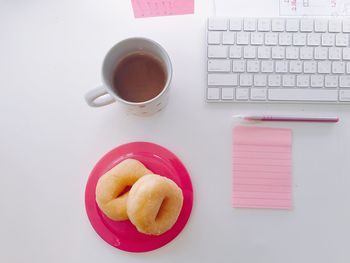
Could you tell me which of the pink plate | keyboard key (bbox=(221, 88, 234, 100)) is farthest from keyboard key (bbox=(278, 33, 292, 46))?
the pink plate

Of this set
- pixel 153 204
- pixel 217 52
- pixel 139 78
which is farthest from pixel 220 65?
pixel 153 204

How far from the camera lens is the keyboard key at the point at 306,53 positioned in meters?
0.55

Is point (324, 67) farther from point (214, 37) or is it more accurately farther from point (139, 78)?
point (139, 78)

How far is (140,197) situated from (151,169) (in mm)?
100

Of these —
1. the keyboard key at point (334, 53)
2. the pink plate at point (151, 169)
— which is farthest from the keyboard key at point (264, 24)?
the pink plate at point (151, 169)

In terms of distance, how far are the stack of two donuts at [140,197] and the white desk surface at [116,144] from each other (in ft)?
0.23

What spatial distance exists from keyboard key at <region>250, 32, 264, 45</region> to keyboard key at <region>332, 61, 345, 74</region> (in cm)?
12

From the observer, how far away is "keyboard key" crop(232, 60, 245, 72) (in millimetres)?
544

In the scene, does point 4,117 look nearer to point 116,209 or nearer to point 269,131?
point 116,209

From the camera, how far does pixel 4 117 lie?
0.56 metres

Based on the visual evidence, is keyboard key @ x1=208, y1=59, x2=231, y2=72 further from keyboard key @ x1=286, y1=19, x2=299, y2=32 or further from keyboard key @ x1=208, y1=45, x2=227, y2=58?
keyboard key @ x1=286, y1=19, x2=299, y2=32

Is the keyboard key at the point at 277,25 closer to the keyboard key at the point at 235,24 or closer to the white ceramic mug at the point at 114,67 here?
the keyboard key at the point at 235,24

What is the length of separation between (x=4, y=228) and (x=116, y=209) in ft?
0.67

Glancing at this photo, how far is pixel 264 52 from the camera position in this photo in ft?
1.79
